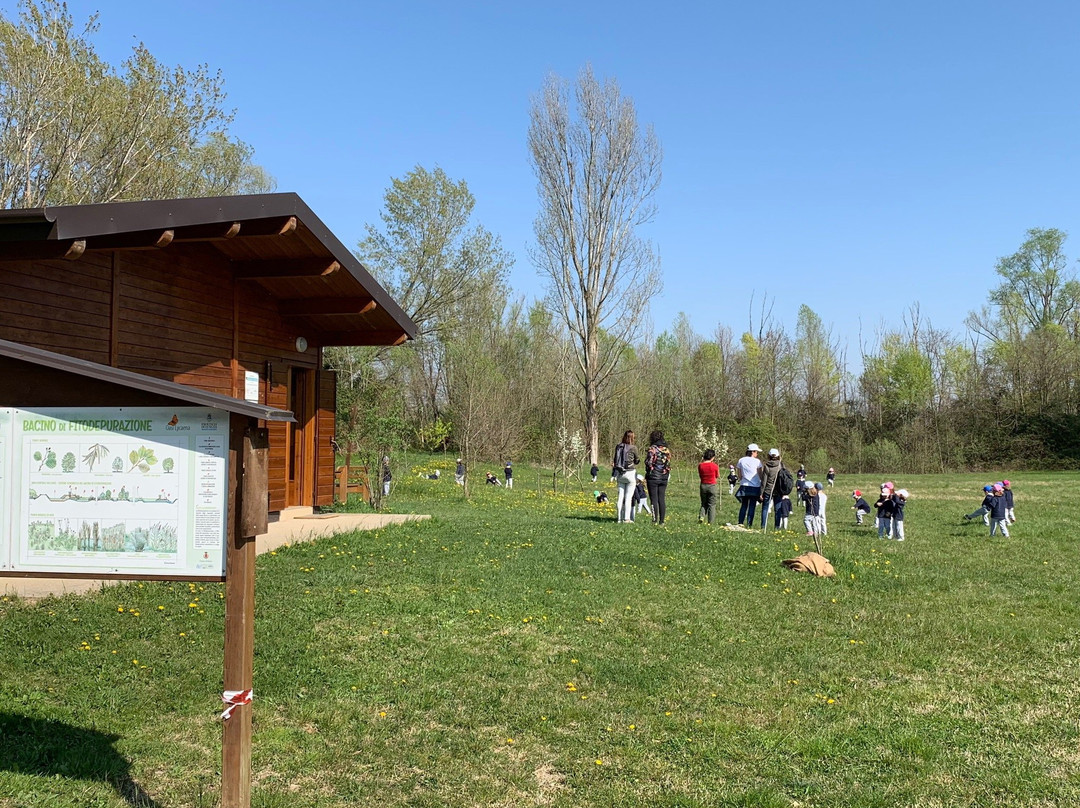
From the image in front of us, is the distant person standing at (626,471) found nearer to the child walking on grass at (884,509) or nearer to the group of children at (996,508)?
the child walking on grass at (884,509)

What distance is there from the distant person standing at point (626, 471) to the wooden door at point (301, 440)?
205 inches

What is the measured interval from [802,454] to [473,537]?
41.0m

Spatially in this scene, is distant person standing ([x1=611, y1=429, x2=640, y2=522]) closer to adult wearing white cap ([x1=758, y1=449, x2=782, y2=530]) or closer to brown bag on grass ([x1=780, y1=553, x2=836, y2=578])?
adult wearing white cap ([x1=758, y1=449, x2=782, y2=530])

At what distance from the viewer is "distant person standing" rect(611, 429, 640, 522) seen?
14.6 m

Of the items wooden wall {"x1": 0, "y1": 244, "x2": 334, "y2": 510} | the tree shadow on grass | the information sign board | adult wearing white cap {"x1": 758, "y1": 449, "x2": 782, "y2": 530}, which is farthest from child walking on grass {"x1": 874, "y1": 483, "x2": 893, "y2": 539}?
the information sign board

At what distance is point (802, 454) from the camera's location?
5031cm

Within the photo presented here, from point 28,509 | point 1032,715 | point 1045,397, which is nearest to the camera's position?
point 28,509

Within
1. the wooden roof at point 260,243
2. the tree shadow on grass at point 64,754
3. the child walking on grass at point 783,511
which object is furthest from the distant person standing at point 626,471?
the tree shadow on grass at point 64,754

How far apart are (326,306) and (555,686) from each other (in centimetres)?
808

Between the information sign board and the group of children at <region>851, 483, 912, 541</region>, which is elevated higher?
the information sign board

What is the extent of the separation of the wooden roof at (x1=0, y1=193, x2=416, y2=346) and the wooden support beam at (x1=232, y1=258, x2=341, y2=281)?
13 millimetres

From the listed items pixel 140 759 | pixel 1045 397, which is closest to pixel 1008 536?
pixel 140 759

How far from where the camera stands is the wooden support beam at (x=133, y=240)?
840 cm

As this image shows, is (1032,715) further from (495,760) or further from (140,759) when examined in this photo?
(140,759)
